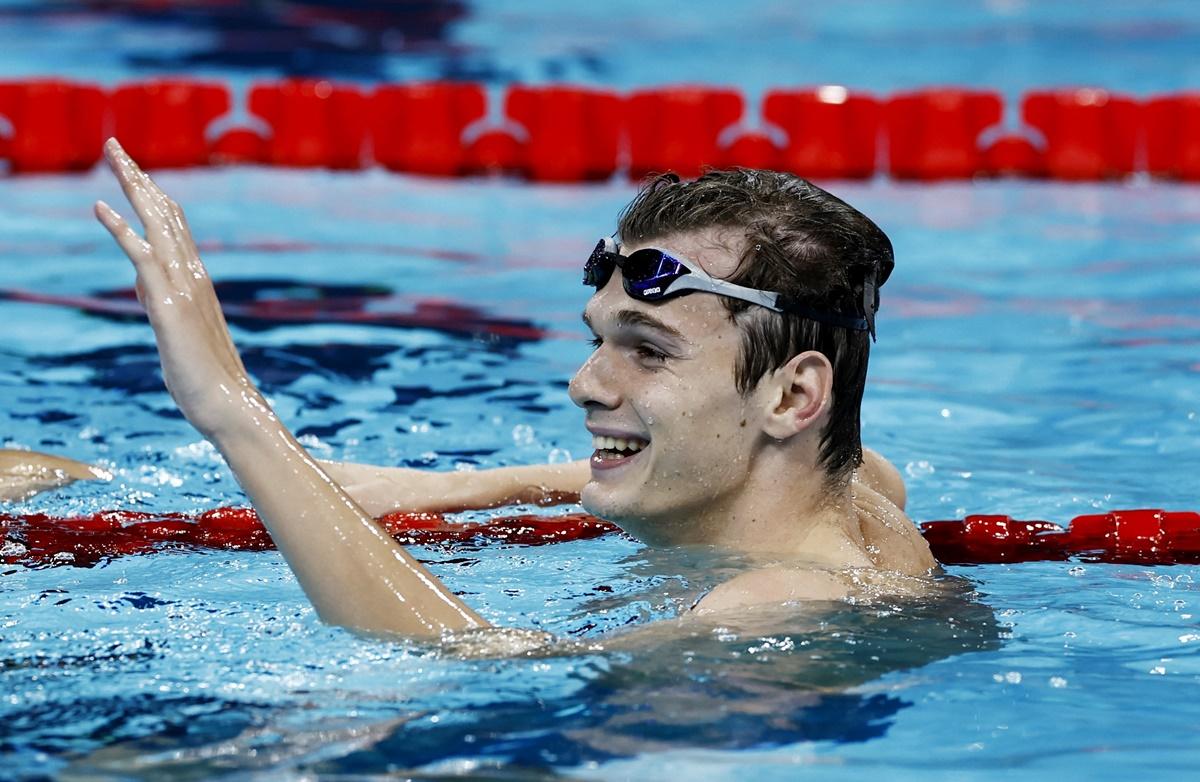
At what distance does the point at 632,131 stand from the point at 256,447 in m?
7.58

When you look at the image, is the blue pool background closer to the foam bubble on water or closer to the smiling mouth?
the foam bubble on water

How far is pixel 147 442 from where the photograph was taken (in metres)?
4.60

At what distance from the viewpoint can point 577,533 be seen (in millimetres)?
3627

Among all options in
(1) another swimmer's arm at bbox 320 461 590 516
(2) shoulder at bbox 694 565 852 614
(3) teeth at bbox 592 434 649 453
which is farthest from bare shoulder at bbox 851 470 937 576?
(1) another swimmer's arm at bbox 320 461 590 516

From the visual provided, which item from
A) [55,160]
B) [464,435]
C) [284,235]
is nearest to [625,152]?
[284,235]

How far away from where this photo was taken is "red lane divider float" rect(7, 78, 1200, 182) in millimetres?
9508

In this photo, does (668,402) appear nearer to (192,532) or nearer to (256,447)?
(256,447)

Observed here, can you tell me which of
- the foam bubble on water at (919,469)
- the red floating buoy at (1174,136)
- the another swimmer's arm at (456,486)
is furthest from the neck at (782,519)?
the red floating buoy at (1174,136)

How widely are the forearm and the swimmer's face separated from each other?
0.43 metres

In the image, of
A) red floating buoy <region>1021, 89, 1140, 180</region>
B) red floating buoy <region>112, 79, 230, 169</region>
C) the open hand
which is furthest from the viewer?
red floating buoy <region>1021, 89, 1140, 180</region>

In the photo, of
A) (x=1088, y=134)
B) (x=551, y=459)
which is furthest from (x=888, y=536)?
(x=1088, y=134)

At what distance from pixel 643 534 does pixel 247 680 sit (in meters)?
0.71

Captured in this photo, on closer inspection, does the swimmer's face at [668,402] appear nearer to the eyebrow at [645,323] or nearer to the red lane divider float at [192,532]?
the eyebrow at [645,323]

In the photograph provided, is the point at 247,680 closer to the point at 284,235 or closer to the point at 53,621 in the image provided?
the point at 53,621
